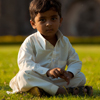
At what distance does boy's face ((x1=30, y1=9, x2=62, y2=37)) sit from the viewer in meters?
2.74

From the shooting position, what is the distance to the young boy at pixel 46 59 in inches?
104

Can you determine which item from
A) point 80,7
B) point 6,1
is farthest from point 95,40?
point 6,1

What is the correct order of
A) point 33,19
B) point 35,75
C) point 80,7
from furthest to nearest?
point 80,7, point 33,19, point 35,75

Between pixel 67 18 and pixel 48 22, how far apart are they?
27.8 meters

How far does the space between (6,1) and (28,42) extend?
83.8 feet

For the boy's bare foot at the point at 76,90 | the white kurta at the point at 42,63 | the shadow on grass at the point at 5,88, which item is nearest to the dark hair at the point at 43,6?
the white kurta at the point at 42,63

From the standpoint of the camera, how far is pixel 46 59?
9.36 ft

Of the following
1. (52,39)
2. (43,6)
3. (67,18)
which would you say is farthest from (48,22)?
(67,18)

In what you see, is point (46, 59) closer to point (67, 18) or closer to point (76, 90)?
point (76, 90)

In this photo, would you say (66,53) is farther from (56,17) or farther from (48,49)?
(56,17)

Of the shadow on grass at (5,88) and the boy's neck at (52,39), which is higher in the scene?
the boy's neck at (52,39)

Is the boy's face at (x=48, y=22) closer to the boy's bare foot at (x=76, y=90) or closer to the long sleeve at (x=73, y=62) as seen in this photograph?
the long sleeve at (x=73, y=62)

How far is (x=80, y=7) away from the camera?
2945cm

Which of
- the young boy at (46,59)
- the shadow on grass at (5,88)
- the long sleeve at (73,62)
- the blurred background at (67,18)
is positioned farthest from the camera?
the blurred background at (67,18)
